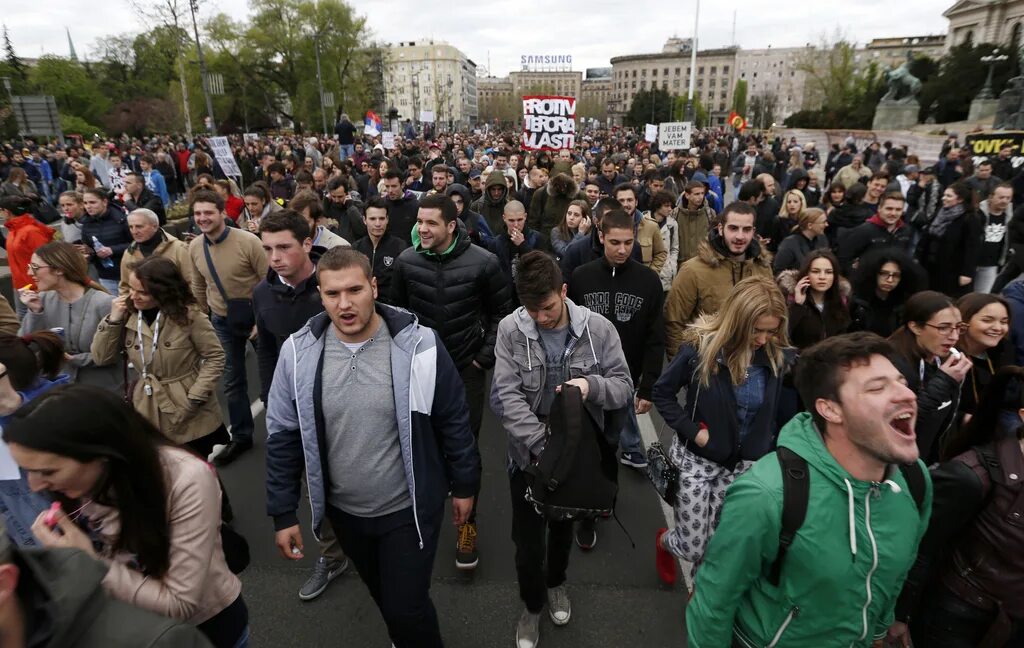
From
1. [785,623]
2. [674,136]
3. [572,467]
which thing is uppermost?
[674,136]

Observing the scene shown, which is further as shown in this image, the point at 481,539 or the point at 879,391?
the point at 481,539

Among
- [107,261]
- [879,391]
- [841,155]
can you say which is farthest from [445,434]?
[841,155]

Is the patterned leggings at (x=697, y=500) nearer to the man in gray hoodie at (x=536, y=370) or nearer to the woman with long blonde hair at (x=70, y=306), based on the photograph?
the man in gray hoodie at (x=536, y=370)

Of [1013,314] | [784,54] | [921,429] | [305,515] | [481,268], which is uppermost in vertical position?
[784,54]

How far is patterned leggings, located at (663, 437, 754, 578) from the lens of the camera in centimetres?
288

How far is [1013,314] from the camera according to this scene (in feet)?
12.6

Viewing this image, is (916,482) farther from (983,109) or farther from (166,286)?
(983,109)

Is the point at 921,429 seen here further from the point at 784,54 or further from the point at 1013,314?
the point at 784,54

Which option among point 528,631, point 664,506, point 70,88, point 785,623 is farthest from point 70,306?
point 70,88

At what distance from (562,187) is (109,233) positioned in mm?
5249

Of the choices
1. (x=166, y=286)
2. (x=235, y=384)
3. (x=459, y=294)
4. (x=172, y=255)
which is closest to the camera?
(x=166, y=286)

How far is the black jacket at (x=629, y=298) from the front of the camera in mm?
→ 4133

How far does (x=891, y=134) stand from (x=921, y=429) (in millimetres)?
33494

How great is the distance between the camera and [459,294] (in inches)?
150
